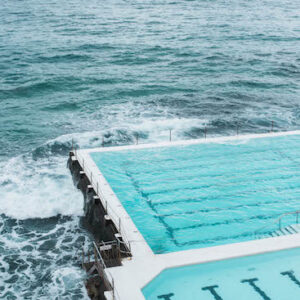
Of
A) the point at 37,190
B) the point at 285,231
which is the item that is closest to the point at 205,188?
the point at 285,231

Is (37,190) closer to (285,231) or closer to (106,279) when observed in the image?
(106,279)

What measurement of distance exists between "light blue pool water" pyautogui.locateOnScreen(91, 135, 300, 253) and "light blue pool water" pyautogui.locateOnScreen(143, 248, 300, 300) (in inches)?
38.9

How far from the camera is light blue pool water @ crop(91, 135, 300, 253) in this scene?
39.3ft

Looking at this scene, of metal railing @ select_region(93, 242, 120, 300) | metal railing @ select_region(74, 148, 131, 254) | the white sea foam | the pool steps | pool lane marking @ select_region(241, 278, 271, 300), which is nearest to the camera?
metal railing @ select_region(93, 242, 120, 300)

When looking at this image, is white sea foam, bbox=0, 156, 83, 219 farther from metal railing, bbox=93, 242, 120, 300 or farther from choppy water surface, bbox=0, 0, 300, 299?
metal railing, bbox=93, 242, 120, 300

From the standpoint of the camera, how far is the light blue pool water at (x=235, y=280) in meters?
9.52

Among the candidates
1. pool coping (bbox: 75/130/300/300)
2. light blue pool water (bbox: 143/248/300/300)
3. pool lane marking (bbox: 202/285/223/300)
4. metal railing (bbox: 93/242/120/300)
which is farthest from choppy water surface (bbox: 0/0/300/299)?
pool lane marking (bbox: 202/285/223/300)

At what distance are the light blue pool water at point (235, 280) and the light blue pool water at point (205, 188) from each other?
38.9 inches

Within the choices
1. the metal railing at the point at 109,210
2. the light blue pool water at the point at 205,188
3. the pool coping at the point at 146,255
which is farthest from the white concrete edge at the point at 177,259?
the metal railing at the point at 109,210

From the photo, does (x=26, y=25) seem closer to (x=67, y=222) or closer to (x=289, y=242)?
(x=67, y=222)

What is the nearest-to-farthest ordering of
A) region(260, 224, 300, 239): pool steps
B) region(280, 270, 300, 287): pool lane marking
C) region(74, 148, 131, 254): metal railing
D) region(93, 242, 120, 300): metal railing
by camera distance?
region(93, 242, 120, 300): metal railing < region(280, 270, 300, 287): pool lane marking < region(74, 148, 131, 254): metal railing < region(260, 224, 300, 239): pool steps

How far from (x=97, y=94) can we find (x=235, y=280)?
1929 centimetres

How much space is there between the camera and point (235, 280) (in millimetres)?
9953

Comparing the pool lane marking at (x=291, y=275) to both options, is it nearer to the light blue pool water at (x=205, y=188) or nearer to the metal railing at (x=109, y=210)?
the light blue pool water at (x=205, y=188)
